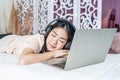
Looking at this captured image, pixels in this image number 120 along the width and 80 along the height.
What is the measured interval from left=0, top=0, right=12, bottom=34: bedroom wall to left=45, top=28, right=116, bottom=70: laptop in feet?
5.31

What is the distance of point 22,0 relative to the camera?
262 centimetres

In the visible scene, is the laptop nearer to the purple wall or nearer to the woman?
the woman

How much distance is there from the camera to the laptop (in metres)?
1.11

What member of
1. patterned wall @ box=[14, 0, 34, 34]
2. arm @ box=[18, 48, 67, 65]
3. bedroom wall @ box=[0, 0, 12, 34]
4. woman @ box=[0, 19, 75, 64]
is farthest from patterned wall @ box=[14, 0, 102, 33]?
arm @ box=[18, 48, 67, 65]

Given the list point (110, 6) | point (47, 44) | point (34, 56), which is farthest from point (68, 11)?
point (34, 56)

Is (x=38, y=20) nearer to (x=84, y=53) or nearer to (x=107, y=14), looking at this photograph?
(x=107, y=14)

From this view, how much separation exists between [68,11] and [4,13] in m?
0.81

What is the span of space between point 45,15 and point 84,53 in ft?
4.34

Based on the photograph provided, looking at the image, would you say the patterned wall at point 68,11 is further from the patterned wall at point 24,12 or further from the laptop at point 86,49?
the laptop at point 86,49

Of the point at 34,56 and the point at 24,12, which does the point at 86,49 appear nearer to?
the point at 34,56

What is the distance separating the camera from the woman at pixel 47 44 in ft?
4.49

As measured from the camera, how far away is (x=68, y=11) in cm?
232

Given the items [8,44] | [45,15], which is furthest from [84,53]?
[45,15]

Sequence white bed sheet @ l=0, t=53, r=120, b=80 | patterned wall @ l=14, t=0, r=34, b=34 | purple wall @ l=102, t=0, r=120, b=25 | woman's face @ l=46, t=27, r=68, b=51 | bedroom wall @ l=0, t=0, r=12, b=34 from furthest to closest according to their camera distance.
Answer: bedroom wall @ l=0, t=0, r=12, b=34 < patterned wall @ l=14, t=0, r=34, b=34 < purple wall @ l=102, t=0, r=120, b=25 < woman's face @ l=46, t=27, r=68, b=51 < white bed sheet @ l=0, t=53, r=120, b=80
